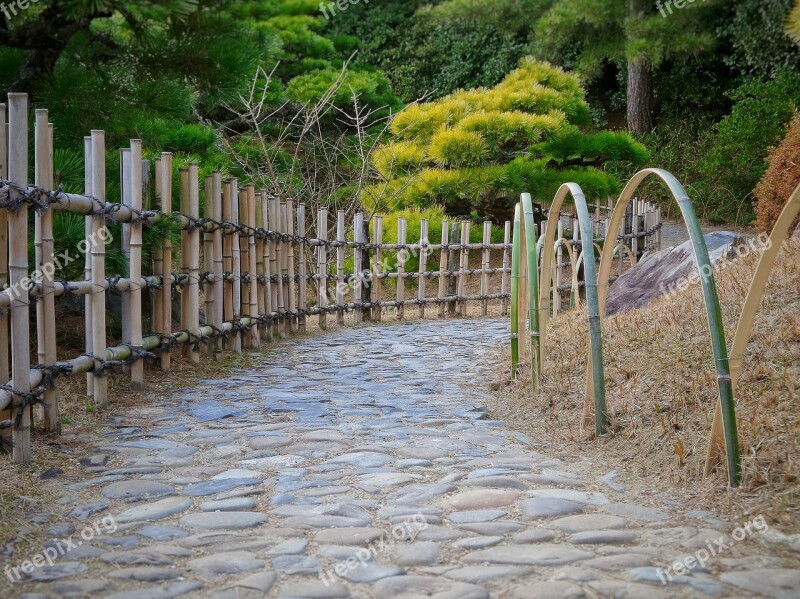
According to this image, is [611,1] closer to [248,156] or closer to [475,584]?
[248,156]

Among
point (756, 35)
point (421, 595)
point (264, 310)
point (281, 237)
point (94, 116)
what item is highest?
point (756, 35)

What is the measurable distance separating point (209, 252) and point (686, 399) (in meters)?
3.49

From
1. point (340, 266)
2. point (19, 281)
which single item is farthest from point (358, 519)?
point (340, 266)

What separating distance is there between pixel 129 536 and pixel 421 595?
0.94 m

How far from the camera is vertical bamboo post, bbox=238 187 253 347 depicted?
21.0 ft

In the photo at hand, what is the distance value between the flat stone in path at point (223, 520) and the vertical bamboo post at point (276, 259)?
4.54 metres

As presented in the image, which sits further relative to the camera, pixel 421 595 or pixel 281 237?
pixel 281 237

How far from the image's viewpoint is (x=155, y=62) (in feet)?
15.5

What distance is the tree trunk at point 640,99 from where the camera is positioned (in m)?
16.6

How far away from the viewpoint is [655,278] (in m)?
6.98

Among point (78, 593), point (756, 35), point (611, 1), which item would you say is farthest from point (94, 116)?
point (756, 35)

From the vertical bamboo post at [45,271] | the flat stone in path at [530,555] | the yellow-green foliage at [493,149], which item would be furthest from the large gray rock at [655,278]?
the vertical bamboo post at [45,271]

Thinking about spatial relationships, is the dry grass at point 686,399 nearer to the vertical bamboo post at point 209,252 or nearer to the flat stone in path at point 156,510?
the flat stone in path at point 156,510

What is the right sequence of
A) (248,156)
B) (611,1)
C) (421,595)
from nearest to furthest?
(421,595), (248,156), (611,1)
